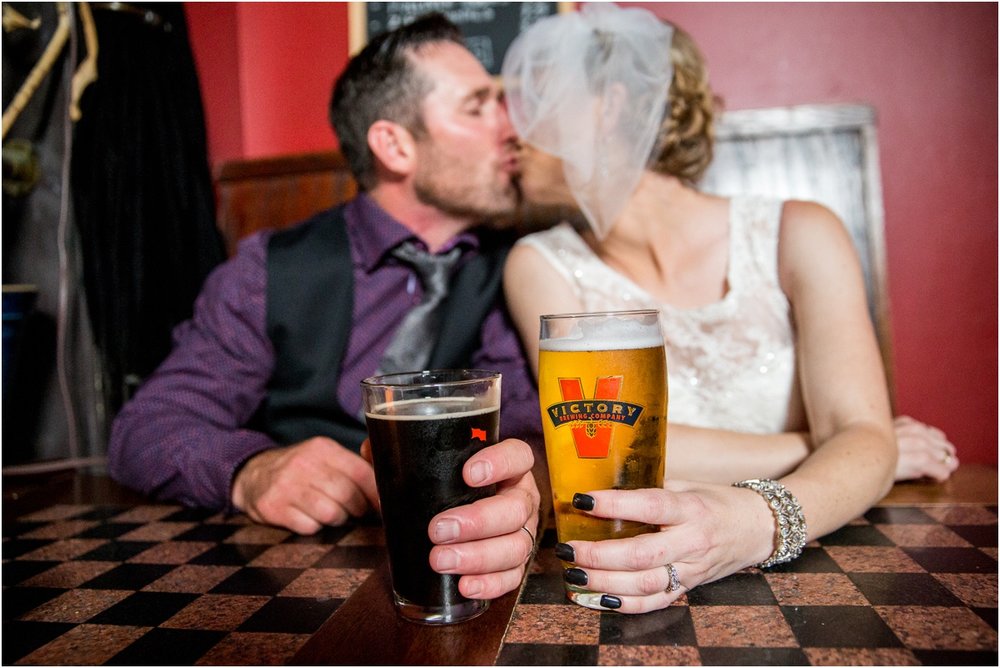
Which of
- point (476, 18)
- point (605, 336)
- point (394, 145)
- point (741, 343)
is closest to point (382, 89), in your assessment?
point (394, 145)

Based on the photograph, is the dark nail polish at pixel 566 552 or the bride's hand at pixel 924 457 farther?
the bride's hand at pixel 924 457

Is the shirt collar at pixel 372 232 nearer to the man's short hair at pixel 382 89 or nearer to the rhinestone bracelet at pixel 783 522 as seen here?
the man's short hair at pixel 382 89

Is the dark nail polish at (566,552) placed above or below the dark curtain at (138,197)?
below

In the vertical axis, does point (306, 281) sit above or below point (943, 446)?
above

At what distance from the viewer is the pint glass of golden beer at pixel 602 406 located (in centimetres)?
71

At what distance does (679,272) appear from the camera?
1.50m

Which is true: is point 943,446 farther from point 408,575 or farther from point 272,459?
point 272,459

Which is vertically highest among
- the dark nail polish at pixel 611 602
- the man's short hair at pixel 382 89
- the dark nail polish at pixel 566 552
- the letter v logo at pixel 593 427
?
the man's short hair at pixel 382 89

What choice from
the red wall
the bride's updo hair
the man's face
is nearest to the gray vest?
the man's face

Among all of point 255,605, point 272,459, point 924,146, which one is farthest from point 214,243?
point 924,146

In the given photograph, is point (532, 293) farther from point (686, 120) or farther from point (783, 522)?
point (783, 522)

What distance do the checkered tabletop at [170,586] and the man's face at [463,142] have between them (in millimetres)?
1004

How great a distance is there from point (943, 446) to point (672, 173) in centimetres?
77

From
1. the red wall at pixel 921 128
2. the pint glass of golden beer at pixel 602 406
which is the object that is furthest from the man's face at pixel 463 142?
the pint glass of golden beer at pixel 602 406
